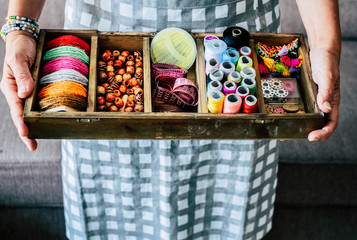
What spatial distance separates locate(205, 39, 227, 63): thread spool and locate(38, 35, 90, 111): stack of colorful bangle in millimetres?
261

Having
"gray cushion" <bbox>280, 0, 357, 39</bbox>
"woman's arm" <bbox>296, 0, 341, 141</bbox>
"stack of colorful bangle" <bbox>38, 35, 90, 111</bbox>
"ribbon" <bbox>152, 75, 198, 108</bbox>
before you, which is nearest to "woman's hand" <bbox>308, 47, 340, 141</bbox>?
"woman's arm" <bbox>296, 0, 341, 141</bbox>

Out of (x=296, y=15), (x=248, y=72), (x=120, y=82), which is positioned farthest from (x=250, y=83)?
(x=296, y=15)

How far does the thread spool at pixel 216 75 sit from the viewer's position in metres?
0.87

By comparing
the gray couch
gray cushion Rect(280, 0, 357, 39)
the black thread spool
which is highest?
gray cushion Rect(280, 0, 357, 39)

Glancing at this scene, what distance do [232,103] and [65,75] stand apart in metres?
0.33

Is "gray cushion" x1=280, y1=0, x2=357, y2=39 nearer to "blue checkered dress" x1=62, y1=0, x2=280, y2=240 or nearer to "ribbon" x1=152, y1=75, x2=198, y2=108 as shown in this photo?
"blue checkered dress" x1=62, y1=0, x2=280, y2=240

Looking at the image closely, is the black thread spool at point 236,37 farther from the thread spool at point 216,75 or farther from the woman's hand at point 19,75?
the woman's hand at point 19,75

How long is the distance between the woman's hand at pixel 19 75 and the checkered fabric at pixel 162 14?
0.44 ft

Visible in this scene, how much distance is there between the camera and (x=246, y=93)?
0.83 metres

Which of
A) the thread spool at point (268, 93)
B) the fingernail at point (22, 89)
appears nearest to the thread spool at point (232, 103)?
the thread spool at point (268, 93)

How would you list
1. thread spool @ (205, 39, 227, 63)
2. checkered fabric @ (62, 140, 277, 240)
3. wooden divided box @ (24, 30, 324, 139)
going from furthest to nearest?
checkered fabric @ (62, 140, 277, 240) < thread spool @ (205, 39, 227, 63) < wooden divided box @ (24, 30, 324, 139)

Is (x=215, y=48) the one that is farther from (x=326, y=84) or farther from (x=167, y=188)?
(x=167, y=188)

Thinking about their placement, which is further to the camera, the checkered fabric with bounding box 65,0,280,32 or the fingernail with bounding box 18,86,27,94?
the checkered fabric with bounding box 65,0,280,32

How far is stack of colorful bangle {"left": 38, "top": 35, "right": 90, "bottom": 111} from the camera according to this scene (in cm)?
80
